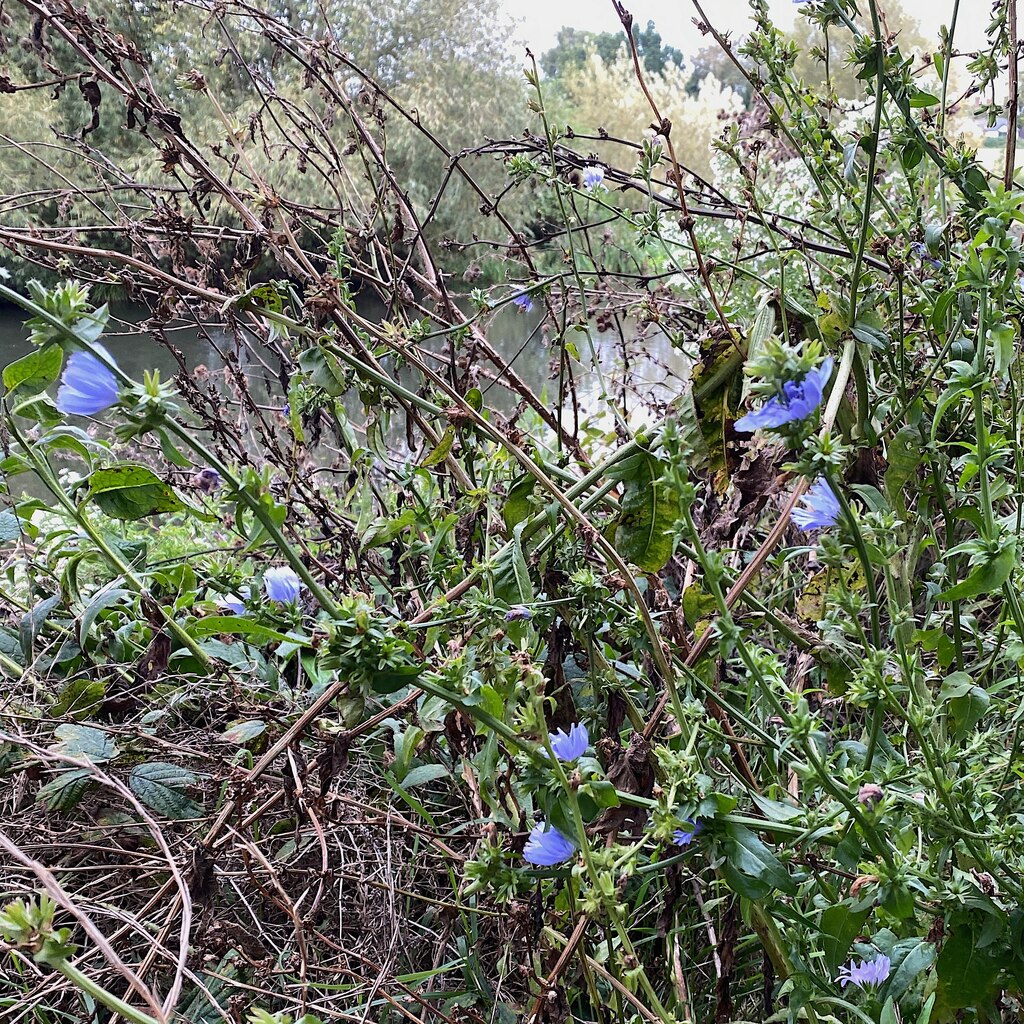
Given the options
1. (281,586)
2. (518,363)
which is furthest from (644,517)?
(518,363)

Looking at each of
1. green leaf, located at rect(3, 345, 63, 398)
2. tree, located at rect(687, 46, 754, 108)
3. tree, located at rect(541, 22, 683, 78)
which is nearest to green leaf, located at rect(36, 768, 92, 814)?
green leaf, located at rect(3, 345, 63, 398)

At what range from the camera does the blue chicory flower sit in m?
0.55

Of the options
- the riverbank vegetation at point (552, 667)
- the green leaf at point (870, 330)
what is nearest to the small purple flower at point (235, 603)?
the riverbank vegetation at point (552, 667)

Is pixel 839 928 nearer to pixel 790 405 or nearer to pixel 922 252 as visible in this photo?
pixel 790 405

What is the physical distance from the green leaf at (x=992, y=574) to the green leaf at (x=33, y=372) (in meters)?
0.66

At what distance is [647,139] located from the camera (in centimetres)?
93

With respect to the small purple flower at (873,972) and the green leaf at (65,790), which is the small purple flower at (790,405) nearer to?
the small purple flower at (873,972)

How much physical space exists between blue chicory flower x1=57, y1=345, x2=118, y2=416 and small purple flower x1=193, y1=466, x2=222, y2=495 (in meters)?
0.79

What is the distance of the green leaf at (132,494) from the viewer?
0.67 metres

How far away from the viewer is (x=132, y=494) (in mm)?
Answer: 670

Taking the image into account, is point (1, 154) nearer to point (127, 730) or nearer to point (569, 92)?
point (127, 730)

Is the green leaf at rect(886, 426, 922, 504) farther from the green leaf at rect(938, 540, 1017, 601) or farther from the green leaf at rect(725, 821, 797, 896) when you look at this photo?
the green leaf at rect(725, 821, 797, 896)

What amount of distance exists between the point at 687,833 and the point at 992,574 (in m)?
0.28

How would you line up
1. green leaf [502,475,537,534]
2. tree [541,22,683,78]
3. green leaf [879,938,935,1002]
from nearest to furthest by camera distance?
green leaf [879,938,935,1002] < green leaf [502,475,537,534] < tree [541,22,683,78]
